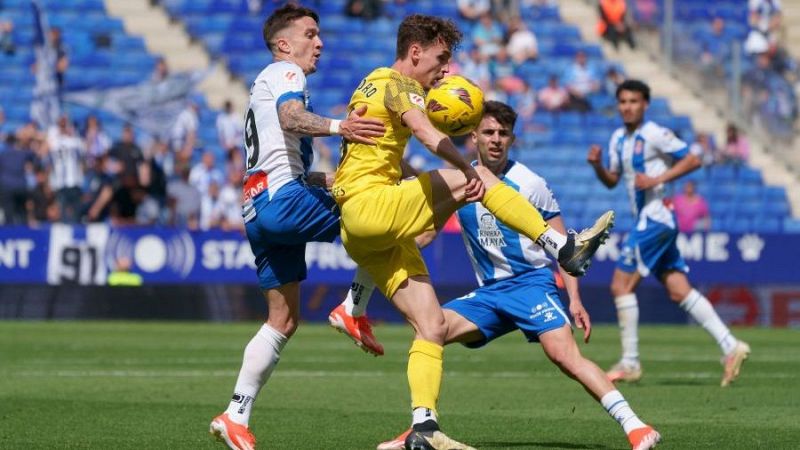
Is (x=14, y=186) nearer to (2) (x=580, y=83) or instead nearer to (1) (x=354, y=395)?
(2) (x=580, y=83)

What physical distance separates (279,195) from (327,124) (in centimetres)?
67

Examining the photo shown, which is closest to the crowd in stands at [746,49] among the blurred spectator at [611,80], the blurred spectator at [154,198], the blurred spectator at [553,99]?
the blurred spectator at [611,80]

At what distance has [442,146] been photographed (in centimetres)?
798

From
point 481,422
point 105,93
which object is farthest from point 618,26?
point 481,422

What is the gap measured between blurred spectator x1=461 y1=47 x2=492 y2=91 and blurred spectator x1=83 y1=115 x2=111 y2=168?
6839 mm

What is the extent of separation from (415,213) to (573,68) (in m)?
21.9

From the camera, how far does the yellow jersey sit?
8.30 meters

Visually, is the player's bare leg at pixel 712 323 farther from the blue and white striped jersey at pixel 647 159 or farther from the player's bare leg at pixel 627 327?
the blue and white striped jersey at pixel 647 159

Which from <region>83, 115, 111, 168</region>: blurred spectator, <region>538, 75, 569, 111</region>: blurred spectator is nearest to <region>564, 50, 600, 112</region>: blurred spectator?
<region>538, 75, 569, 111</region>: blurred spectator

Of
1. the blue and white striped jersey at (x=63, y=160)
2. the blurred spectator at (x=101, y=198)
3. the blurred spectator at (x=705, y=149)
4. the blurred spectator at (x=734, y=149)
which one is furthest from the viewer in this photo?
the blurred spectator at (x=734, y=149)

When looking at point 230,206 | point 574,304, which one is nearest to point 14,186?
point 230,206

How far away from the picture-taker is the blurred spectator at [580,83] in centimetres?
2933

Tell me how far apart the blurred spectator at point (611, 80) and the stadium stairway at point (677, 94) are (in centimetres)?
79

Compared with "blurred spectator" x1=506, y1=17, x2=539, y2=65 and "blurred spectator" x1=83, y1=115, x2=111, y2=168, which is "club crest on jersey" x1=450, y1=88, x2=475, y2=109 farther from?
"blurred spectator" x1=506, y1=17, x2=539, y2=65
